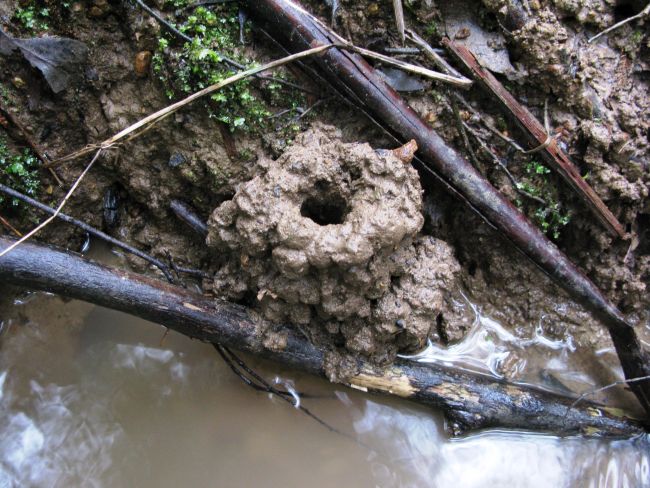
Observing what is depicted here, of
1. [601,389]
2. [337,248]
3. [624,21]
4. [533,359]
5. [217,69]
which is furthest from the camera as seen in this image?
[533,359]

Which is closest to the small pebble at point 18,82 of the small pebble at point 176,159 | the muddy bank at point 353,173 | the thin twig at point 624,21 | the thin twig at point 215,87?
the muddy bank at point 353,173

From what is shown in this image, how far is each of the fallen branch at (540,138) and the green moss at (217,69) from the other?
3.38 feet

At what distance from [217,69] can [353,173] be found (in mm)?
975

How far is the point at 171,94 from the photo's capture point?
2.85 metres

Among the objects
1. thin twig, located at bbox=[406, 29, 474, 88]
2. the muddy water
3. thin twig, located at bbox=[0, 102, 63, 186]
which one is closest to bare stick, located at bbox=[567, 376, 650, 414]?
the muddy water

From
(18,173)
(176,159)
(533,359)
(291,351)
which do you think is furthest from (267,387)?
(18,173)

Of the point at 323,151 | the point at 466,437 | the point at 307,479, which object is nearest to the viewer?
the point at 323,151

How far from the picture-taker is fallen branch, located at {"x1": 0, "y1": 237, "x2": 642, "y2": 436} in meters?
2.61

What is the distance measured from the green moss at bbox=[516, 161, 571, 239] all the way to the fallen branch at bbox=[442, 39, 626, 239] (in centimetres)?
9

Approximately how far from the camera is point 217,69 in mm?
2771

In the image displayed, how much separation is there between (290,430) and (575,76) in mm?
2770

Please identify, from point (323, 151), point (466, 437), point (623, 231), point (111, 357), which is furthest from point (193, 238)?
point (623, 231)

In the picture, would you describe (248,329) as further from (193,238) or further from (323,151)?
(323,151)

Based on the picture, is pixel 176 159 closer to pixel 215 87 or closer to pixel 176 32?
pixel 215 87
